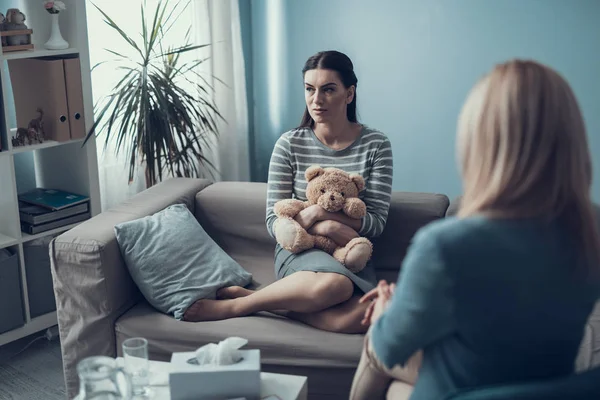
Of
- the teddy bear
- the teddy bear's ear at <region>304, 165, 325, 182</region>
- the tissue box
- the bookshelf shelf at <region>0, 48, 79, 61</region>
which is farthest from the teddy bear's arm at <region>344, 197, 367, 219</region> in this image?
the bookshelf shelf at <region>0, 48, 79, 61</region>

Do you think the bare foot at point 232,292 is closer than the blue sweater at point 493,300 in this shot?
No

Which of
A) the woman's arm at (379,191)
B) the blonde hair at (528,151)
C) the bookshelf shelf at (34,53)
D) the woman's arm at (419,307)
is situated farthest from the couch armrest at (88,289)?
the blonde hair at (528,151)

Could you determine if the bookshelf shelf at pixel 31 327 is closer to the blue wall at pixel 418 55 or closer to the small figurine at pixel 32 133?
the small figurine at pixel 32 133

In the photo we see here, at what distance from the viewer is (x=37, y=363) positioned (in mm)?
2775

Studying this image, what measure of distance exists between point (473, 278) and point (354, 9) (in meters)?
2.53

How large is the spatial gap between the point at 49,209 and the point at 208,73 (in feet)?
3.66

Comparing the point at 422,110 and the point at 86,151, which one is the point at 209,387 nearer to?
the point at 86,151

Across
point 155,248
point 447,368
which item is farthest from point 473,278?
point 155,248

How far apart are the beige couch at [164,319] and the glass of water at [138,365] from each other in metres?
0.46

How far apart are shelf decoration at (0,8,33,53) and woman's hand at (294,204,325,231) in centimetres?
119

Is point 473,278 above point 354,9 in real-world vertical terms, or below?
below

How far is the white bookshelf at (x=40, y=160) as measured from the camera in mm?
2699

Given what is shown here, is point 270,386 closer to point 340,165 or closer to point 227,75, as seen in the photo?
point 340,165

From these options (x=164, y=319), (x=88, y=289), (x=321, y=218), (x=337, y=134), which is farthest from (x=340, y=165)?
A: (x=88, y=289)
